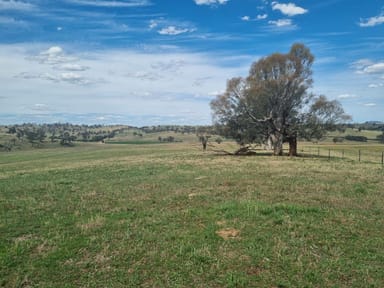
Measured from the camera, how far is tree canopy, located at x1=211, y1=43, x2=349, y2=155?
3769cm

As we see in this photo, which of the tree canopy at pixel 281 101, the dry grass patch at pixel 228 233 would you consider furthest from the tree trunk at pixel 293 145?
the dry grass patch at pixel 228 233

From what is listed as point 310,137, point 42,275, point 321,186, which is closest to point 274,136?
point 310,137

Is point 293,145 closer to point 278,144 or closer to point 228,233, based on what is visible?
point 278,144

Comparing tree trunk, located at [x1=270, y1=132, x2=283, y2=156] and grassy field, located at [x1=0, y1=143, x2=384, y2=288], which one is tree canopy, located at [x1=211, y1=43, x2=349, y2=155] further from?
grassy field, located at [x1=0, y1=143, x2=384, y2=288]

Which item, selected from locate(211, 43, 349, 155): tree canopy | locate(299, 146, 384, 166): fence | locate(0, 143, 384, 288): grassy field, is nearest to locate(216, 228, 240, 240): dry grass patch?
locate(0, 143, 384, 288): grassy field

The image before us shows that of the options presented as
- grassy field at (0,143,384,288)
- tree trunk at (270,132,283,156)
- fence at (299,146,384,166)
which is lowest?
fence at (299,146,384,166)

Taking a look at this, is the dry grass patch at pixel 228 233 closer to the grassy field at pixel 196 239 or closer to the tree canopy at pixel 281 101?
the grassy field at pixel 196 239

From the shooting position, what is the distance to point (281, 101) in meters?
38.6

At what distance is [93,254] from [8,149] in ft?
347

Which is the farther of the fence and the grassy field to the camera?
the fence

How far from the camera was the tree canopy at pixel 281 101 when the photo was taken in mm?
37688

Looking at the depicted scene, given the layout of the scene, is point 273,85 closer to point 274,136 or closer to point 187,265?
point 274,136

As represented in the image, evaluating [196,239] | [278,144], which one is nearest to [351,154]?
[278,144]

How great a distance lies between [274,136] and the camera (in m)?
39.8
